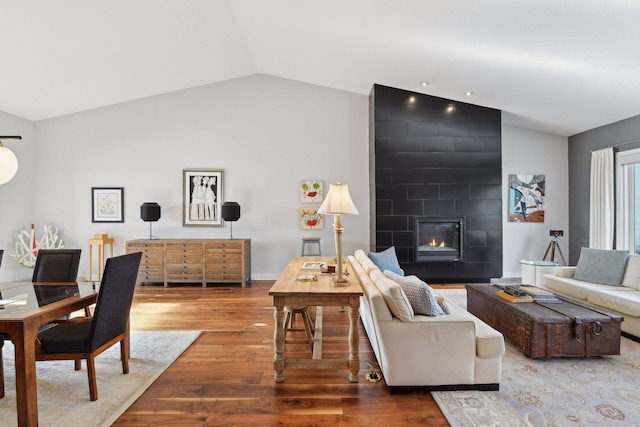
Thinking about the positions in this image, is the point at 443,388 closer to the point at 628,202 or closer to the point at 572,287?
the point at 572,287

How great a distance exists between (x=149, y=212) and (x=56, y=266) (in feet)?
9.20

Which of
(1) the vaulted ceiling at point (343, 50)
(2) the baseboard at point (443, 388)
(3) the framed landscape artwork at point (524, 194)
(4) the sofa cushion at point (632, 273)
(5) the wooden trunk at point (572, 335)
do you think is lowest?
(2) the baseboard at point (443, 388)

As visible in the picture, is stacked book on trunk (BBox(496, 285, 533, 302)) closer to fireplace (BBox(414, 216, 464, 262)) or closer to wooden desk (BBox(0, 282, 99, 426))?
fireplace (BBox(414, 216, 464, 262))

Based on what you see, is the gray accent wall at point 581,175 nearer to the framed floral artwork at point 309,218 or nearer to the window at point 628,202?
the window at point 628,202

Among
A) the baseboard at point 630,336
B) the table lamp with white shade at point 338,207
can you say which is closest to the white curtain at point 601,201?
the baseboard at point 630,336

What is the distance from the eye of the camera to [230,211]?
5562 mm

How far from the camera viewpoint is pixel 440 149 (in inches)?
219

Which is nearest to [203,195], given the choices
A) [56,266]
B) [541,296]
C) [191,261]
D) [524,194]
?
[191,261]

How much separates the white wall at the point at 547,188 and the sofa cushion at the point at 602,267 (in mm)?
1873

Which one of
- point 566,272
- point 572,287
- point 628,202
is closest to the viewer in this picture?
point 572,287

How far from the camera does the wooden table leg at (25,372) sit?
175 cm

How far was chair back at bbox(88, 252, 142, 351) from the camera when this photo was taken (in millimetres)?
2072

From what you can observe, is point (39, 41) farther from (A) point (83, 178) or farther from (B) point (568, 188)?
(B) point (568, 188)

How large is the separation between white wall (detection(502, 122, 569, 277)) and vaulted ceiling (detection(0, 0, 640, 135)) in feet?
1.10
